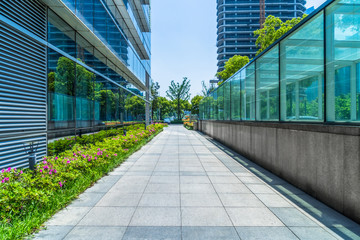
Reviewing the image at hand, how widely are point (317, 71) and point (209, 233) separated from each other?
3.93m

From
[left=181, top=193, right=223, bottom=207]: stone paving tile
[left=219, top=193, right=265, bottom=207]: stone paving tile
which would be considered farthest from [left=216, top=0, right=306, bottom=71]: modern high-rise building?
[left=181, top=193, right=223, bottom=207]: stone paving tile

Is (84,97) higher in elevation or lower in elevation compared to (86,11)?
lower

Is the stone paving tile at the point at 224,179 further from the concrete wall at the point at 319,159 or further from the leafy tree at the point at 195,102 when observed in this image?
the leafy tree at the point at 195,102

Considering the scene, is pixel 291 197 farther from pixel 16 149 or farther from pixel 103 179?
pixel 16 149

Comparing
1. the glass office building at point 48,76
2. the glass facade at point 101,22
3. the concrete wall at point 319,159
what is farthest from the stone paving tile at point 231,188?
the glass facade at point 101,22

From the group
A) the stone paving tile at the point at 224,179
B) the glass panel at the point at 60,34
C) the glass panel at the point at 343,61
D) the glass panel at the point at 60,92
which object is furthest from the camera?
the glass panel at the point at 60,34

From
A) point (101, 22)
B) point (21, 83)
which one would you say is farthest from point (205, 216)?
point (101, 22)

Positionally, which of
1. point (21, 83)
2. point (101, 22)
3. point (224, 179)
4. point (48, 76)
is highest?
point (101, 22)

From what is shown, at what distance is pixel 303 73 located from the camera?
498cm

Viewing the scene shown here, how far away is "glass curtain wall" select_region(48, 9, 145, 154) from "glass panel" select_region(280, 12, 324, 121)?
6.67m

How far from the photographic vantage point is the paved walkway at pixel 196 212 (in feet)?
9.78

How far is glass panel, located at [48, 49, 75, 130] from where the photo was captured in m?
6.26

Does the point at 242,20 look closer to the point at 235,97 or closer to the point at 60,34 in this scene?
the point at 235,97

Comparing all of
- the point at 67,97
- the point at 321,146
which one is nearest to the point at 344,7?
the point at 321,146
